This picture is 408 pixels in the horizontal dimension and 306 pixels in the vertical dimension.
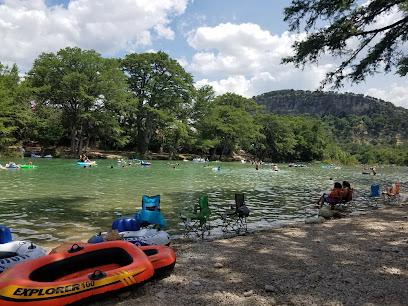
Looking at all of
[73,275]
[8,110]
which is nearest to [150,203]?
[73,275]

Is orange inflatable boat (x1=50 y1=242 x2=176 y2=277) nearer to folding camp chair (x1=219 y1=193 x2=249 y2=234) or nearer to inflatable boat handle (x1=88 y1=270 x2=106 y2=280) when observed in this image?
inflatable boat handle (x1=88 y1=270 x2=106 y2=280)

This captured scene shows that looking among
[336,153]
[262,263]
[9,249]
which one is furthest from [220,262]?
[336,153]

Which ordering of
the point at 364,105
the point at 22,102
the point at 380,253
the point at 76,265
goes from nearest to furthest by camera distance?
the point at 76,265 → the point at 380,253 → the point at 22,102 → the point at 364,105

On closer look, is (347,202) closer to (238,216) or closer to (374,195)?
(374,195)

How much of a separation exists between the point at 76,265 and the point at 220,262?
91.1 inches

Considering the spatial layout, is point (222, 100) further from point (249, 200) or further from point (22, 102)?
point (249, 200)

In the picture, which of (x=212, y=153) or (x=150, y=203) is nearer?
(x=150, y=203)

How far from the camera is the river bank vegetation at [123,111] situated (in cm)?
4078

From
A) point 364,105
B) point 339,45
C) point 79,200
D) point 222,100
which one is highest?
point 364,105

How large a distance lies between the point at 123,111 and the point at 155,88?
27.2ft

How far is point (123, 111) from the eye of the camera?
45.6m

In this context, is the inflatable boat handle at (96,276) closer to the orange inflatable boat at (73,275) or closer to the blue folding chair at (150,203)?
the orange inflatable boat at (73,275)

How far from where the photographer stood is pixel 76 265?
12.9ft

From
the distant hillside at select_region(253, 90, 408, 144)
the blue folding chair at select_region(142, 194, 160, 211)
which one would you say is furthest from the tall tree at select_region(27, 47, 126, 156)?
the distant hillside at select_region(253, 90, 408, 144)
